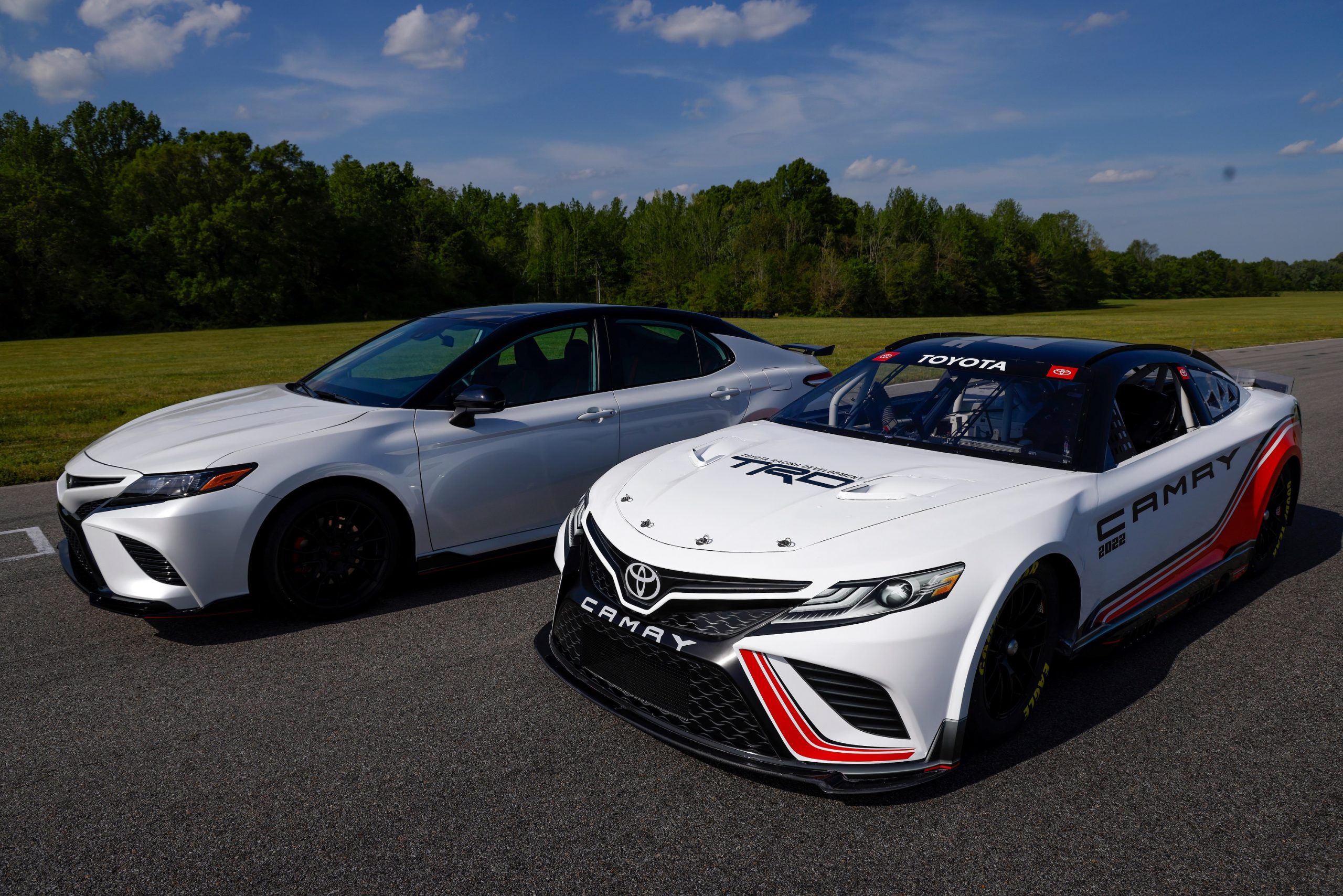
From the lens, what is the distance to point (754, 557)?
2.87 metres

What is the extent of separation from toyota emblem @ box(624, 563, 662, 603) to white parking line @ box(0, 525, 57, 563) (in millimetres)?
4581

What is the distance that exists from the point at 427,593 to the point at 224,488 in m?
1.23

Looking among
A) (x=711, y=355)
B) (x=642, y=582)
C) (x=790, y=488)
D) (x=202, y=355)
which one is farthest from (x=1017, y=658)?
(x=202, y=355)

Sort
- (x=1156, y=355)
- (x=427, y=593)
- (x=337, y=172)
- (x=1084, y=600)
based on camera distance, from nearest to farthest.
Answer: (x=1084, y=600) → (x=1156, y=355) → (x=427, y=593) → (x=337, y=172)

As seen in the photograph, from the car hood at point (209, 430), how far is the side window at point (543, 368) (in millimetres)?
769

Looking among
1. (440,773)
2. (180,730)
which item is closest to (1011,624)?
(440,773)

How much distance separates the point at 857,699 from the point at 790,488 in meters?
0.90

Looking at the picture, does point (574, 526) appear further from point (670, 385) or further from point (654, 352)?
point (654, 352)

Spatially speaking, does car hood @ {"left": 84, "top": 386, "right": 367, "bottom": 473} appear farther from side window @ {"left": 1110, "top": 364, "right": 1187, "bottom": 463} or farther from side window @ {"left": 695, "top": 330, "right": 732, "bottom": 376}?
side window @ {"left": 1110, "top": 364, "right": 1187, "bottom": 463}

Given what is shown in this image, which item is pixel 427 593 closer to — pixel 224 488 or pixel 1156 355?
pixel 224 488


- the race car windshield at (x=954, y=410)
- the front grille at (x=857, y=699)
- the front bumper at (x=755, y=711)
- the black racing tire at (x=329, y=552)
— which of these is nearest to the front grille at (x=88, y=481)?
the black racing tire at (x=329, y=552)

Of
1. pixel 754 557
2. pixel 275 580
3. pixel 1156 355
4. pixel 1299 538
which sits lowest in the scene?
pixel 1299 538

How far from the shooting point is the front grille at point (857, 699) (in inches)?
105

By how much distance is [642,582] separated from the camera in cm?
303
